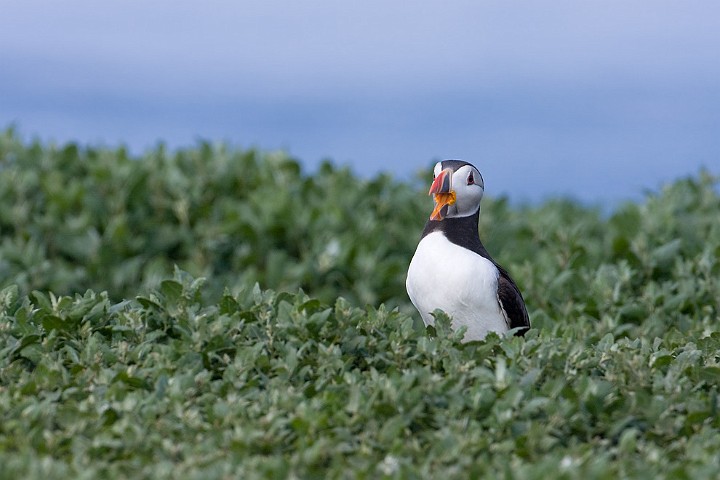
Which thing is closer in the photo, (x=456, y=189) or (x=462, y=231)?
(x=456, y=189)

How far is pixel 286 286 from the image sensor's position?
1079cm

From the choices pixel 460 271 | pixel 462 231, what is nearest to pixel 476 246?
pixel 462 231

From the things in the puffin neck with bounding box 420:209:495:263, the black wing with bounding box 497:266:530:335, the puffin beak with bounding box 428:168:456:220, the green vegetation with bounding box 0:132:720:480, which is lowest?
the green vegetation with bounding box 0:132:720:480

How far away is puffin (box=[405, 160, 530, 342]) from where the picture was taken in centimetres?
612

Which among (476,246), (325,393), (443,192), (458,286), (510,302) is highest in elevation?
(443,192)

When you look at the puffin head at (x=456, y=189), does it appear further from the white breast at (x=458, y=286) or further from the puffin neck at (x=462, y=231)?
the white breast at (x=458, y=286)

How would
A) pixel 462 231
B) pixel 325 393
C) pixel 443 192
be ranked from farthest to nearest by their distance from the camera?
pixel 462 231 < pixel 443 192 < pixel 325 393

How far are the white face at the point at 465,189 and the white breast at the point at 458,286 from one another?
7.1 inches

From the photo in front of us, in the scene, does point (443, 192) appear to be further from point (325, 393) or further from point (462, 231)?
point (325, 393)

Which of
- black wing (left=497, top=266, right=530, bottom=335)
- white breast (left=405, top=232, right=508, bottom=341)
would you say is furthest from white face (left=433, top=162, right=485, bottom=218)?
black wing (left=497, top=266, right=530, bottom=335)

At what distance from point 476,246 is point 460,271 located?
318 millimetres

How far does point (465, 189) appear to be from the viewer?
6.22 metres

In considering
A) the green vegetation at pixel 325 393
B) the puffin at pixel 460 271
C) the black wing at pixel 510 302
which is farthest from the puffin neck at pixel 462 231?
the green vegetation at pixel 325 393

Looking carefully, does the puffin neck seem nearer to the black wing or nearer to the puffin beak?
the puffin beak
